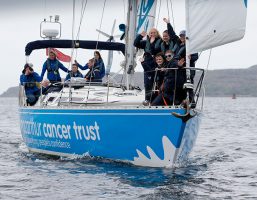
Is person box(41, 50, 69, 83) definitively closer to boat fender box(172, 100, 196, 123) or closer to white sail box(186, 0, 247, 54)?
boat fender box(172, 100, 196, 123)

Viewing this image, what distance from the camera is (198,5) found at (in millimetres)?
→ 11352

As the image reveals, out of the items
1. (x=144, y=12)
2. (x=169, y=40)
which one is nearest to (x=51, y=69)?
(x=144, y=12)

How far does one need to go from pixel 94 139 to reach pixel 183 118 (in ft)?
7.67

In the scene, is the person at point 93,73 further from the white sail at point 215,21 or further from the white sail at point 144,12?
the white sail at point 215,21

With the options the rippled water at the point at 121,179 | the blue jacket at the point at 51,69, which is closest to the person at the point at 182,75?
the rippled water at the point at 121,179

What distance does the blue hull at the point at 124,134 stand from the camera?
12.0m

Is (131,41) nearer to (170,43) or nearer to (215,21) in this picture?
(170,43)

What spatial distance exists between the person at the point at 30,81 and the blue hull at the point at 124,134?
210cm

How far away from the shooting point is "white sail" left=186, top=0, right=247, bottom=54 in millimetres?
11242

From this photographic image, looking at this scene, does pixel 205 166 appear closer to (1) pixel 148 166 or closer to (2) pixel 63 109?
(1) pixel 148 166

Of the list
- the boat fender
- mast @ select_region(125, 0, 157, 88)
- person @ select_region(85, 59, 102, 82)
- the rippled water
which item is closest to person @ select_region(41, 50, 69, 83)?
person @ select_region(85, 59, 102, 82)

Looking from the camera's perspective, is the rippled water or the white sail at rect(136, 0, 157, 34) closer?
the rippled water

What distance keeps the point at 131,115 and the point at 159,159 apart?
1.02 m

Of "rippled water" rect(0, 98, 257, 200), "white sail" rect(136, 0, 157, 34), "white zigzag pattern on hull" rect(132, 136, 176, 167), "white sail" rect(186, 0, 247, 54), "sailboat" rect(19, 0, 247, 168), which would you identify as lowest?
"rippled water" rect(0, 98, 257, 200)
